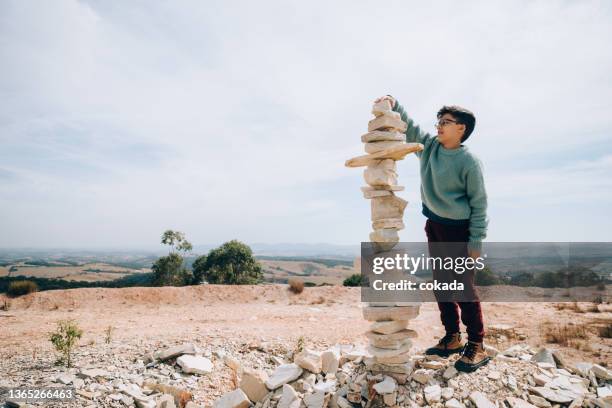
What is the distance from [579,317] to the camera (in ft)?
32.4

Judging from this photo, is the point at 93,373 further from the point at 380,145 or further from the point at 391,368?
the point at 380,145

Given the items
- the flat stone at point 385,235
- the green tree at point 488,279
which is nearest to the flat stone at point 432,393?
the flat stone at point 385,235

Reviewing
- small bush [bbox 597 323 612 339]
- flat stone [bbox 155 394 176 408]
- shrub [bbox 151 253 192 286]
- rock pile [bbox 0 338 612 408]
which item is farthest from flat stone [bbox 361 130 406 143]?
shrub [bbox 151 253 192 286]

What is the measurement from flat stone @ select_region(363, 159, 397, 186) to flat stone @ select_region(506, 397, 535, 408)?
119 inches

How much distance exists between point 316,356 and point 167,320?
7.99 metres

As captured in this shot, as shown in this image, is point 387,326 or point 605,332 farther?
point 605,332

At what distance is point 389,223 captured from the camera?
475 centimetres

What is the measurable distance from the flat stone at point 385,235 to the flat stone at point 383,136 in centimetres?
128

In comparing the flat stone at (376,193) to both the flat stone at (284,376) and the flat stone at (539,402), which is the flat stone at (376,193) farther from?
the flat stone at (539,402)

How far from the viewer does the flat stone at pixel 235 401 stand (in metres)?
4.46

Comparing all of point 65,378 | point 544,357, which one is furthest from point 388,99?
point 65,378

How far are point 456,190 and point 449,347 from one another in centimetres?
241

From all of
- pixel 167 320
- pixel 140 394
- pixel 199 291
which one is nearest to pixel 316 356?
pixel 140 394

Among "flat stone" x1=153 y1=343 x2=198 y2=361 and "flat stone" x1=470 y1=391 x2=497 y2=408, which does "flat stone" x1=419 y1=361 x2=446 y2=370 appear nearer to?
"flat stone" x1=470 y1=391 x2=497 y2=408
